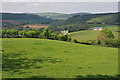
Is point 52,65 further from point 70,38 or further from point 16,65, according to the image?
point 70,38

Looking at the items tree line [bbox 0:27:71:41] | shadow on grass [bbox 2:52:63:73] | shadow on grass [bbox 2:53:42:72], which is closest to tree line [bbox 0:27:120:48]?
tree line [bbox 0:27:71:41]

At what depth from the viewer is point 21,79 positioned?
1644 cm

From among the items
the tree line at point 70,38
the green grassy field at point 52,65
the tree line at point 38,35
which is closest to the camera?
the green grassy field at point 52,65

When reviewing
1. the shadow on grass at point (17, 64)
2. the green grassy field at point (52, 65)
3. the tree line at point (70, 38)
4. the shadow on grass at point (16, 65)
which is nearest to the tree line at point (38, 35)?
the tree line at point (70, 38)

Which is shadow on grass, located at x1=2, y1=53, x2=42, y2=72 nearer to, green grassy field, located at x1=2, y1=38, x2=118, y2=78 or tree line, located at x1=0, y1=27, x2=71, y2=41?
green grassy field, located at x1=2, y1=38, x2=118, y2=78

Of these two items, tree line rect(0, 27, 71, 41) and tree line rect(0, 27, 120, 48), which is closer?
tree line rect(0, 27, 120, 48)

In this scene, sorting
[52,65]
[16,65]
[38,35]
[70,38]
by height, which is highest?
[38,35]

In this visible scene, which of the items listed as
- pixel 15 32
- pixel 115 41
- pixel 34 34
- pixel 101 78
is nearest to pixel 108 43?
pixel 115 41

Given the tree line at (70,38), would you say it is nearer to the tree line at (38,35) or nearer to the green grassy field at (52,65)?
the tree line at (38,35)

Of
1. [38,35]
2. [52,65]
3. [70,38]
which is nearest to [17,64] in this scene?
[52,65]

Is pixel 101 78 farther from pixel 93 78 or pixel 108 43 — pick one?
pixel 108 43

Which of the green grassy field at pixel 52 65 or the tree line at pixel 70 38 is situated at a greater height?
the tree line at pixel 70 38

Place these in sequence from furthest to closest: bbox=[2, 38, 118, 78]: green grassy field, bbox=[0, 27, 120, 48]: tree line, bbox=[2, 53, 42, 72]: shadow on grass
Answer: bbox=[0, 27, 120, 48]: tree line
bbox=[2, 53, 42, 72]: shadow on grass
bbox=[2, 38, 118, 78]: green grassy field

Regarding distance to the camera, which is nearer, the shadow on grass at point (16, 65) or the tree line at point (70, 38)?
the shadow on grass at point (16, 65)
